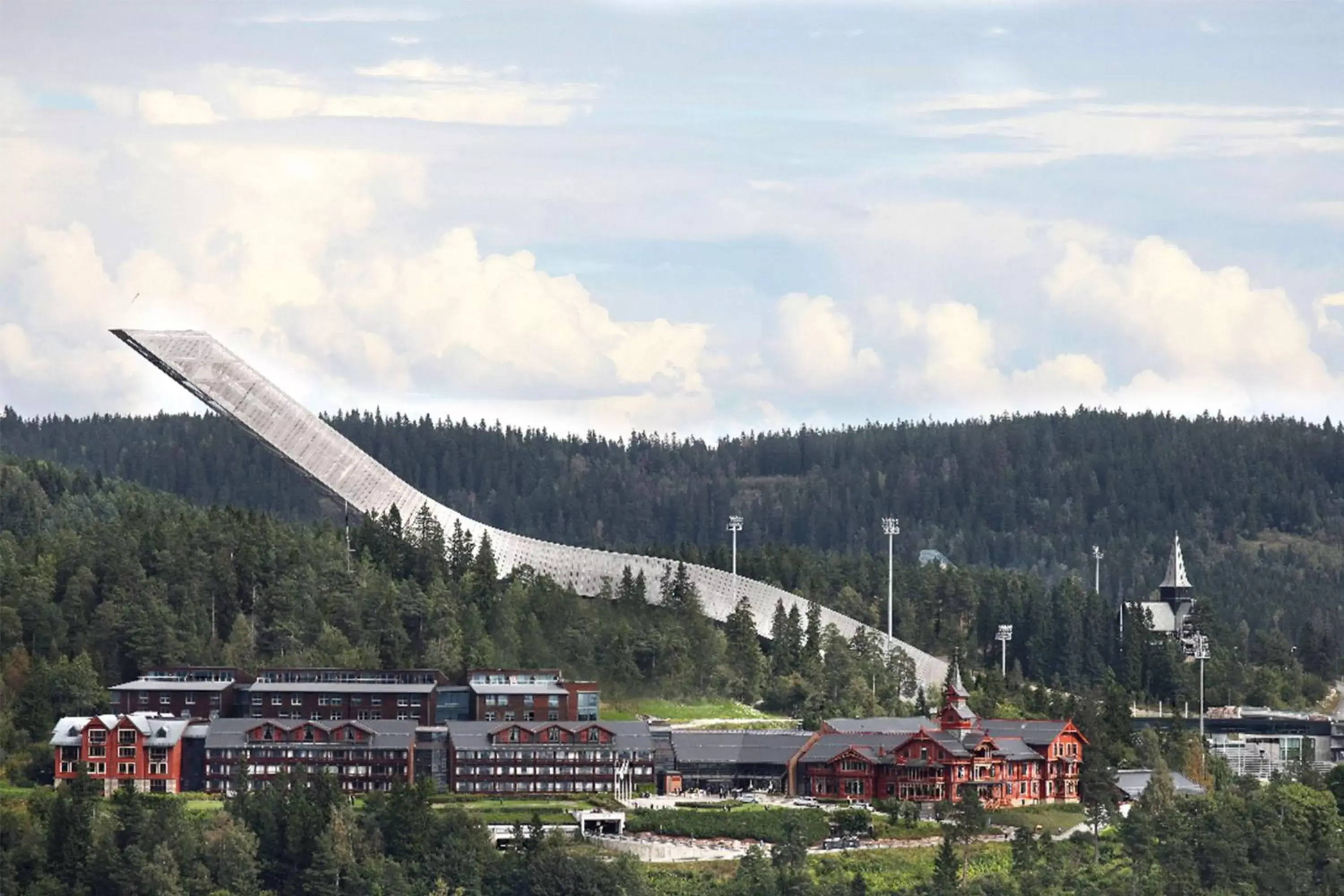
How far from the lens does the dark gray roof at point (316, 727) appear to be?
72.9 metres

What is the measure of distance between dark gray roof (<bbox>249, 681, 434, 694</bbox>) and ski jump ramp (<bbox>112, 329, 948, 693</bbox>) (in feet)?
42.6

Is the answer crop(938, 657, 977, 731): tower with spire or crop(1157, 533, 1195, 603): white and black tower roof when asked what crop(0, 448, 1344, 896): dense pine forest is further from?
crop(1157, 533, 1195, 603): white and black tower roof

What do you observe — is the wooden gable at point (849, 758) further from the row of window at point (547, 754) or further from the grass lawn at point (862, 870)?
the grass lawn at point (862, 870)

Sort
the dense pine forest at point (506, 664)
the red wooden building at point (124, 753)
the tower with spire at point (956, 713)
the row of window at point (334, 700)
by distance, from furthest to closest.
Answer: the tower with spire at point (956, 713) → the row of window at point (334, 700) → the red wooden building at point (124, 753) → the dense pine forest at point (506, 664)

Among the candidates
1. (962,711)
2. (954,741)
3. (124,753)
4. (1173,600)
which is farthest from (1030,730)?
(1173,600)

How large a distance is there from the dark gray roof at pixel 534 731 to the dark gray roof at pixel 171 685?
600 cm

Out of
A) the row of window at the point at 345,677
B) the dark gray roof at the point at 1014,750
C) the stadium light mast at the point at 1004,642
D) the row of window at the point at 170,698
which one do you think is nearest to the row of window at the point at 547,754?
the row of window at the point at 345,677

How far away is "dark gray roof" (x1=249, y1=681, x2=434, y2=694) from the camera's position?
76125mm

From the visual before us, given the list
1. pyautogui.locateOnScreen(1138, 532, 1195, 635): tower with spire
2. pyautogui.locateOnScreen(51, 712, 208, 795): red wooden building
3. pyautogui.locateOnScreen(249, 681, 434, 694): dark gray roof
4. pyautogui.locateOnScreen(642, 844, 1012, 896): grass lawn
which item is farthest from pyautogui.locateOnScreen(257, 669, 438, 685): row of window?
pyautogui.locateOnScreen(1138, 532, 1195, 635): tower with spire

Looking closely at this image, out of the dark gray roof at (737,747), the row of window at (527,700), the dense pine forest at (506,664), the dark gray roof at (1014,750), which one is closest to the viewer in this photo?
the dense pine forest at (506,664)

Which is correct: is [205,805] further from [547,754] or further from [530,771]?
[547,754]

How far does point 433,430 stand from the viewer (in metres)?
191

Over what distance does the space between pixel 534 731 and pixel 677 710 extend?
33.9 feet

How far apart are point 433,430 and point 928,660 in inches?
3839
